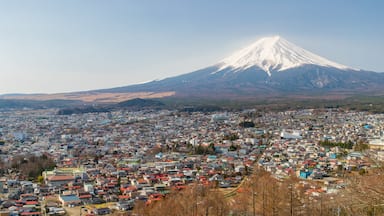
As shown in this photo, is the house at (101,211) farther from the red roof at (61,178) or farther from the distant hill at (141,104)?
the distant hill at (141,104)

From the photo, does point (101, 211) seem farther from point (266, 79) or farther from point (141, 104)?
point (266, 79)

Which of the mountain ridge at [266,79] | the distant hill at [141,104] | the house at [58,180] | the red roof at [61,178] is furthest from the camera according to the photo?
the mountain ridge at [266,79]

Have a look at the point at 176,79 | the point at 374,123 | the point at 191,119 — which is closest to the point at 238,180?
the point at 374,123

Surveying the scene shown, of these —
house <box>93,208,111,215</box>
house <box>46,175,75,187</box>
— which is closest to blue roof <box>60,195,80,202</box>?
house <box>93,208,111,215</box>

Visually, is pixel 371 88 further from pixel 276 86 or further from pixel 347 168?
pixel 347 168

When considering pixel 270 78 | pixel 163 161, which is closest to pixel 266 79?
pixel 270 78

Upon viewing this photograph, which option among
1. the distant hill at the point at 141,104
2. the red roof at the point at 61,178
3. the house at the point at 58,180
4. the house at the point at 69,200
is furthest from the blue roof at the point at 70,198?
the distant hill at the point at 141,104

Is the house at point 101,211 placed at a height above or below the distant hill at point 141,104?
below

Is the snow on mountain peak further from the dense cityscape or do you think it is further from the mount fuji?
the dense cityscape

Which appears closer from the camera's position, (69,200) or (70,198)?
(69,200)
